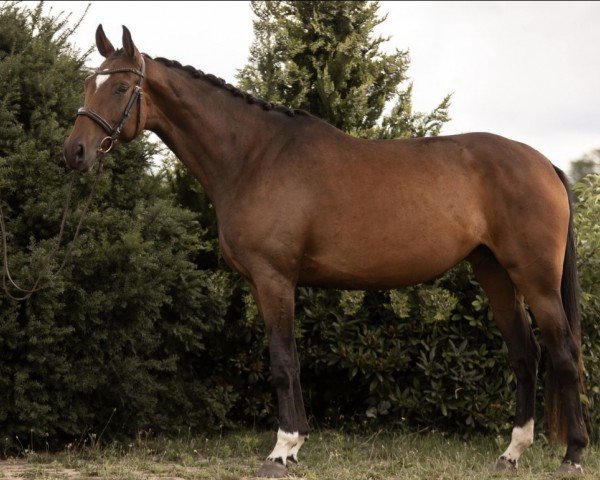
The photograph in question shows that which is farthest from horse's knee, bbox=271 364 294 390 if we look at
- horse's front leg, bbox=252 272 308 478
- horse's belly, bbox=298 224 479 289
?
horse's belly, bbox=298 224 479 289

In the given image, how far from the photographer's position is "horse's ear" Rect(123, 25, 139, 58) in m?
5.10

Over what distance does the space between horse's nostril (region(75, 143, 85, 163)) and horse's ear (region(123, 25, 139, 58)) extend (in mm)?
708

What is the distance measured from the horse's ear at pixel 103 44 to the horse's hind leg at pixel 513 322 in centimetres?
289

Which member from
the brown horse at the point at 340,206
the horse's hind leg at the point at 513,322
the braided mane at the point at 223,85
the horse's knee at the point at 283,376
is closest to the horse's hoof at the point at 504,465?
the brown horse at the point at 340,206

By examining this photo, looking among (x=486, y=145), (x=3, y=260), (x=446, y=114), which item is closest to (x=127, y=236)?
(x=3, y=260)

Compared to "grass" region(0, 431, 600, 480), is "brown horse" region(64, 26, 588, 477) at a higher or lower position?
higher

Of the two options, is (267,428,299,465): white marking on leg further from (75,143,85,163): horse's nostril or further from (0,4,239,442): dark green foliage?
(75,143,85,163): horse's nostril

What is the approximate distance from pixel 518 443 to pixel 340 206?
2.05 m

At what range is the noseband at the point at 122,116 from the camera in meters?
5.02

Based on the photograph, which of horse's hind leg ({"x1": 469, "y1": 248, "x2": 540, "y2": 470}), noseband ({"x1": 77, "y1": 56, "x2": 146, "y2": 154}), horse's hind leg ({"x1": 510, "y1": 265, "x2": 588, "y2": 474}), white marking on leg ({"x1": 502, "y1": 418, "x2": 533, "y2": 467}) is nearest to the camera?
noseband ({"x1": 77, "y1": 56, "x2": 146, "y2": 154})

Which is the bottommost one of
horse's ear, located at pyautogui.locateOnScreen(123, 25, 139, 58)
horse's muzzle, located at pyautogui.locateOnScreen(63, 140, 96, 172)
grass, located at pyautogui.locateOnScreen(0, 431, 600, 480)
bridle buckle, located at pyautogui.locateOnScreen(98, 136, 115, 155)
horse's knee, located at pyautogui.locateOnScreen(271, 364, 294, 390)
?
grass, located at pyautogui.locateOnScreen(0, 431, 600, 480)

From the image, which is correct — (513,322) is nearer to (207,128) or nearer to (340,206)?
(340,206)

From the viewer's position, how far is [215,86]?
220 inches

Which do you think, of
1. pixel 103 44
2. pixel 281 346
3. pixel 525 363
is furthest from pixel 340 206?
pixel 103 44
